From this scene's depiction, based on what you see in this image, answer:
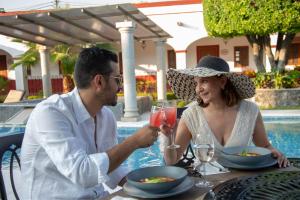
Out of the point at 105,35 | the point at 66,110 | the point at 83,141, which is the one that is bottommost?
the point at 83,141

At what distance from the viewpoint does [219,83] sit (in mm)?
2650

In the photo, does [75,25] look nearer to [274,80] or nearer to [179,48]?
[274,80]

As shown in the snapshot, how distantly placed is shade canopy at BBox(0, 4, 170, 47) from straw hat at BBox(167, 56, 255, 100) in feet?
19.0

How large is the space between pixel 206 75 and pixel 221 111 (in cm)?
38

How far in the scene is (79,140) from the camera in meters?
1.85

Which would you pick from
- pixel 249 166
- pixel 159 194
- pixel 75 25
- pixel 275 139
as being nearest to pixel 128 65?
pixel 75 25

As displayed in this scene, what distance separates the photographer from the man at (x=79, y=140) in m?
1.63

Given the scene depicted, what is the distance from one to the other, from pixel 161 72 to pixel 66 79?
13.9 ft

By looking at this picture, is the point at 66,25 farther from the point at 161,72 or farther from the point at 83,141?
the point at 83,141

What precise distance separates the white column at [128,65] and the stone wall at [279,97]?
4449 mm

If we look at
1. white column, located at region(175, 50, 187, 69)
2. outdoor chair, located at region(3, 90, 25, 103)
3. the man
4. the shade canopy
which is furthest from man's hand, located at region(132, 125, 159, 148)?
white column, located at region(175, 50, 187, 69)

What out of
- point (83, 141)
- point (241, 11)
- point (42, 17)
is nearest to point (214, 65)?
point (83, 141)

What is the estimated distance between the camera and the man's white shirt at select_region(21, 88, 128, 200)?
1.61m

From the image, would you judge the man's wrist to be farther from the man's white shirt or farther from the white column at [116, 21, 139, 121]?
the white column at [116, 21, 139, 121]
